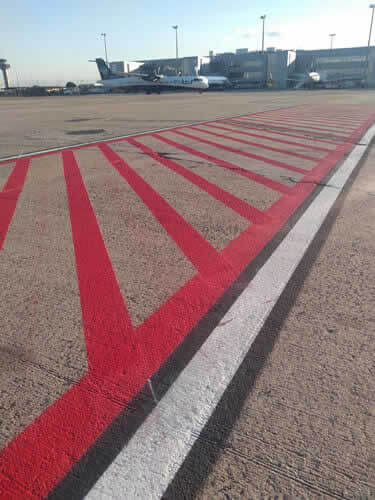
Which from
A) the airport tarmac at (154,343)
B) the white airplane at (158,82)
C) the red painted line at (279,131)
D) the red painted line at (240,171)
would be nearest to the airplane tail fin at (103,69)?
the white airplane at (158,82)

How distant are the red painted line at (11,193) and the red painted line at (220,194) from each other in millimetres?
2859

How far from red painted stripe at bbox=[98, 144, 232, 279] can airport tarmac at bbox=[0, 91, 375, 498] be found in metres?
0.02

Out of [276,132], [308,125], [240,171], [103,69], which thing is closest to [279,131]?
[276,132]

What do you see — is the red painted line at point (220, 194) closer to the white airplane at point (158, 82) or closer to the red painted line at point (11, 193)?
the red painted line at point (11, 193)

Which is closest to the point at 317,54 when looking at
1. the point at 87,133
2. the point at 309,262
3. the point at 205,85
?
the point at 205,85

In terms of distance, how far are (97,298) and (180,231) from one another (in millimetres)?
1588

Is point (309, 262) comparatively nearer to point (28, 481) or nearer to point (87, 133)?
point (28, 481)

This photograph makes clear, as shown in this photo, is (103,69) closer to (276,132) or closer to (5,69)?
(5,69)

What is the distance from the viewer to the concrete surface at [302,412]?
1.49m

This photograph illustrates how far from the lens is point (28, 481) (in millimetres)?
1494

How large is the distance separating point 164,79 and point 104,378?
2298 inches

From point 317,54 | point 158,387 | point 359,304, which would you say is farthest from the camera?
point 317,54

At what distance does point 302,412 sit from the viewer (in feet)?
5.91

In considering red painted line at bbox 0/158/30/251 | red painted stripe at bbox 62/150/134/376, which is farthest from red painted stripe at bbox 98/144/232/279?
red painted line at bbox 0/158/30/251
